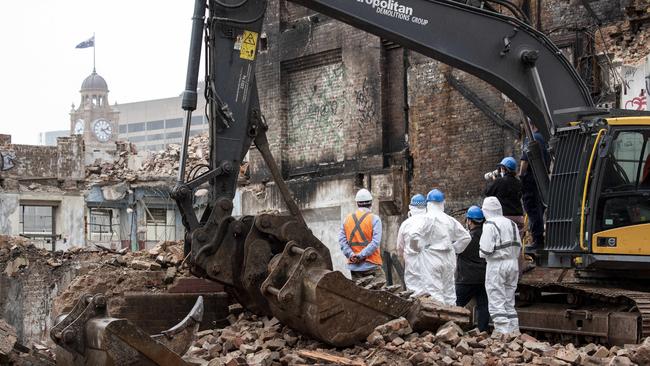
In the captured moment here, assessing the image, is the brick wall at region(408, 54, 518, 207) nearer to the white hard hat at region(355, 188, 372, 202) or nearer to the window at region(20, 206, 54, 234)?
the white hard hat at region(355, 188, 372, 202)

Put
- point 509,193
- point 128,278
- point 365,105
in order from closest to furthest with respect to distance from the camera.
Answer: point 509,193 → point 128,278 → point 365,105

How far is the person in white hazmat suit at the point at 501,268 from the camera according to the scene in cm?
1135

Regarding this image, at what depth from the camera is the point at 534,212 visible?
41.8 feet

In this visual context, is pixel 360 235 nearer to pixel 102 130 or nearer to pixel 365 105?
pixel 365 105

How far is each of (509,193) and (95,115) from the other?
111802 millimetres

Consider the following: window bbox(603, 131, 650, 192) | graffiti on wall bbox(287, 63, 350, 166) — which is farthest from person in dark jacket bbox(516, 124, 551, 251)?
graffiti on wall bbox(287, 63, 350, 166)

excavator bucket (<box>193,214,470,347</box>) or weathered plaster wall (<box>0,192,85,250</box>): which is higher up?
weathered plaster wall (<box>0,192,85,250</box>)

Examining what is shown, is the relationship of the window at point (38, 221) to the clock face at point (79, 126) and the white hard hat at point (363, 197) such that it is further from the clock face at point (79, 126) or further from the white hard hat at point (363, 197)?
the clock face at point (79, 126)

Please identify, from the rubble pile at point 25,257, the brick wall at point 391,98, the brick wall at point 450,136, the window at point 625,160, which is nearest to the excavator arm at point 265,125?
the window at point 625,160

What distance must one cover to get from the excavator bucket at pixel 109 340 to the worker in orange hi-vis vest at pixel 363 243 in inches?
119

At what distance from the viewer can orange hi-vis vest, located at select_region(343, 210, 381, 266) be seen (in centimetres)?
1183

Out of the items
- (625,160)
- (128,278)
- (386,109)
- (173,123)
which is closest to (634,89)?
(625,160)

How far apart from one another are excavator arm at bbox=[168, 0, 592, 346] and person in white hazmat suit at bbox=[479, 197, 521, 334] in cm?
105

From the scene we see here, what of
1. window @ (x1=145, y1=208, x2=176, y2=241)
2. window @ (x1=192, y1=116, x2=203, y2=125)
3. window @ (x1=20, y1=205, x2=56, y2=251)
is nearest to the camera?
window @ (x1=20, y1=205, x2=56, y2=251)
